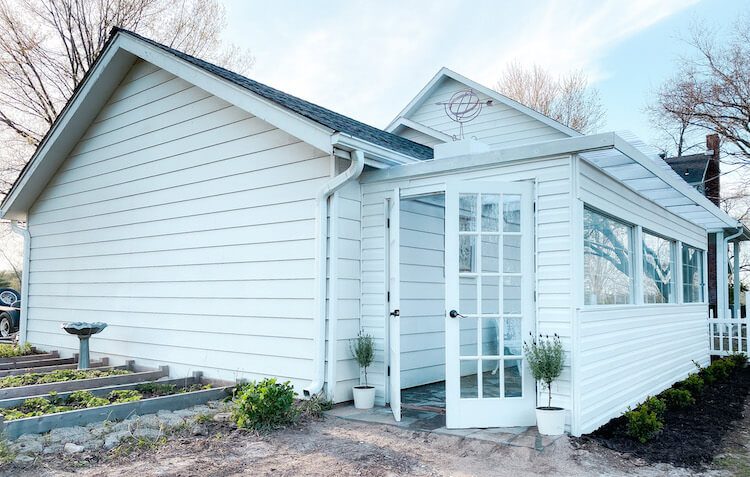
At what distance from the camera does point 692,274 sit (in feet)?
32.1

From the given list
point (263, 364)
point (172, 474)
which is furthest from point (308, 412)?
point (172, 474)

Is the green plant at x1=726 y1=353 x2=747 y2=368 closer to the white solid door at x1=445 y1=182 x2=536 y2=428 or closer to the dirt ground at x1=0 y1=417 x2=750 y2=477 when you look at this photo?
the dirt ground at x1=0 y1=417 x2=750 y2=477

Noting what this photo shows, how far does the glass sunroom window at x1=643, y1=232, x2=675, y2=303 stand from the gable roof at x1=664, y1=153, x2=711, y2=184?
994 cm

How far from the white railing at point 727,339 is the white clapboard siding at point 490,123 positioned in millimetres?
4502

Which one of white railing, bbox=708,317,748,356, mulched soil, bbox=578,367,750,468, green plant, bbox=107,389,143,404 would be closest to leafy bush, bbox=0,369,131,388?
green plant, bbox=107,389,143,404

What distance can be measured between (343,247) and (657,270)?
14.1 ft

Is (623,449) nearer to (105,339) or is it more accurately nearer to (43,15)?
(105,339)

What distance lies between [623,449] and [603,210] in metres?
2.19

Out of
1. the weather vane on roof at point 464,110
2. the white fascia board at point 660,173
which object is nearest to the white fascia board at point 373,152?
the weather vane on roof at point 464,110

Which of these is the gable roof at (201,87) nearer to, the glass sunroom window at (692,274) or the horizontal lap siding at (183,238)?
the horizontal lap siding at (183,238)

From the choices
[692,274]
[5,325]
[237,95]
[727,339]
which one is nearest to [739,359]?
[727,339]

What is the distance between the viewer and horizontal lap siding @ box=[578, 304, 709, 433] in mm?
5027

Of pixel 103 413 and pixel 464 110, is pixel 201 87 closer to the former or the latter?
pixel 103 413

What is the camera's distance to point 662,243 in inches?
315
